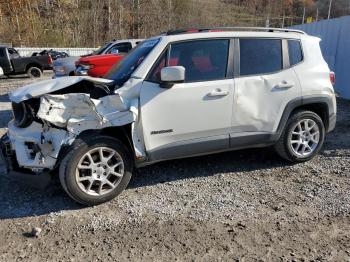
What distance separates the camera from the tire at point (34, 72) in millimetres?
21500

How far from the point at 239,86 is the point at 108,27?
40.5 m

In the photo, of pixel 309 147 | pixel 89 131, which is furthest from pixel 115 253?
pixel 309 147

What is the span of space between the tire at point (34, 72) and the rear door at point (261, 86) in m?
18.8

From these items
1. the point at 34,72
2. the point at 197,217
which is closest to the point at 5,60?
the point at 34,72

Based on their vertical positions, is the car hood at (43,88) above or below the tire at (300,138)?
above

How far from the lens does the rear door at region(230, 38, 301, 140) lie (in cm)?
489

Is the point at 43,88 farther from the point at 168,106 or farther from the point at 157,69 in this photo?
the point at 168,106

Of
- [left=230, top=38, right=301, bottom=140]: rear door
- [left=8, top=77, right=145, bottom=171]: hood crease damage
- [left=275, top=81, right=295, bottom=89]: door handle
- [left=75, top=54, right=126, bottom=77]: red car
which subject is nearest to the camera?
[left=8, top=77, right=145, bottom=171]: hood crease damage

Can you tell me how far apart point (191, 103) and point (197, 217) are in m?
1.33

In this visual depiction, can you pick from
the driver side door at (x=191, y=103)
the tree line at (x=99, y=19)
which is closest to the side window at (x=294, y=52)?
the driver side door at (x=191, y=103)

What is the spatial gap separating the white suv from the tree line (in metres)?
31.8

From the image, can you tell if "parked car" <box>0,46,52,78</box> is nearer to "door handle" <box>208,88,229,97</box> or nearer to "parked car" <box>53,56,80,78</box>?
"parked car" <box>53,56,80,78</box>

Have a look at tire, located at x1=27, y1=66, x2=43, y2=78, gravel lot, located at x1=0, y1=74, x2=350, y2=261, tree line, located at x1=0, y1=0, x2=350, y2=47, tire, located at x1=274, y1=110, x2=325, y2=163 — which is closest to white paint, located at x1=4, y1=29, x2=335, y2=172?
tire, located at x1=274, y1=110, x2=325, y2=163

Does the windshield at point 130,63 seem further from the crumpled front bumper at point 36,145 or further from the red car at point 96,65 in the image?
the red car at point 96,65
